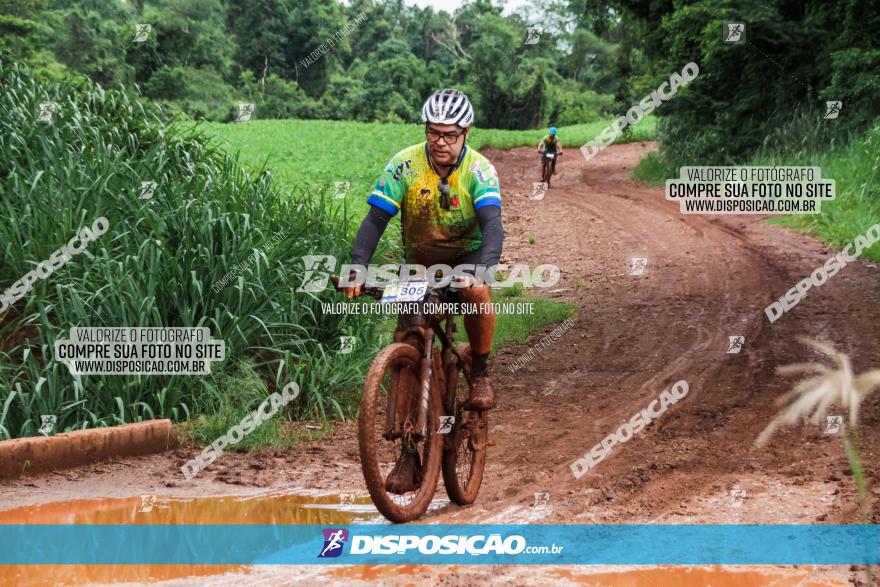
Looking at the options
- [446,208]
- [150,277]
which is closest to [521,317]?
[150,277]

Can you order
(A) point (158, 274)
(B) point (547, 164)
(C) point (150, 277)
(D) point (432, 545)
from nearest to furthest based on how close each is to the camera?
1. (D) point (432, 545)
2. (C) point (150, 277)
3. (A) point (158, 274)
4. (B) point (547, 164)

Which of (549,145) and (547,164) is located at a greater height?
(549,145)

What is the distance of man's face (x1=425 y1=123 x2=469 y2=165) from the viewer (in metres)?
5.49

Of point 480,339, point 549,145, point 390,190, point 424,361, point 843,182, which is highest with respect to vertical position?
point 549,145

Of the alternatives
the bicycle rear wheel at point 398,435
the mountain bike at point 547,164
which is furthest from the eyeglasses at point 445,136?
the mountain bike at point 547,164

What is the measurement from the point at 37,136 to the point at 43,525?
17.7 feet

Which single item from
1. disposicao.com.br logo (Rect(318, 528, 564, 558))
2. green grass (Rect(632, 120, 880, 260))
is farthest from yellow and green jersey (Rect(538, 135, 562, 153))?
disposicao.com.br logo (Rect(318, 528, 564, 558))

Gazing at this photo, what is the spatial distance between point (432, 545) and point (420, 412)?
760mm

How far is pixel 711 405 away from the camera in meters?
8.16

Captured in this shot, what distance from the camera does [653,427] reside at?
7637 millimetres

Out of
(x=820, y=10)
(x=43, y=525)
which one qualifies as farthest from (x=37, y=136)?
(x=820, y=10)

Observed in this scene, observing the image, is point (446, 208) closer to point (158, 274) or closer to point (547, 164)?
point (158, 274)

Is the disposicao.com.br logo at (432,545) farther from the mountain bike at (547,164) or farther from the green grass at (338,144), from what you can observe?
the mountain bike at (547,164)

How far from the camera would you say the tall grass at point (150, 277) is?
Result: 7.54 m
